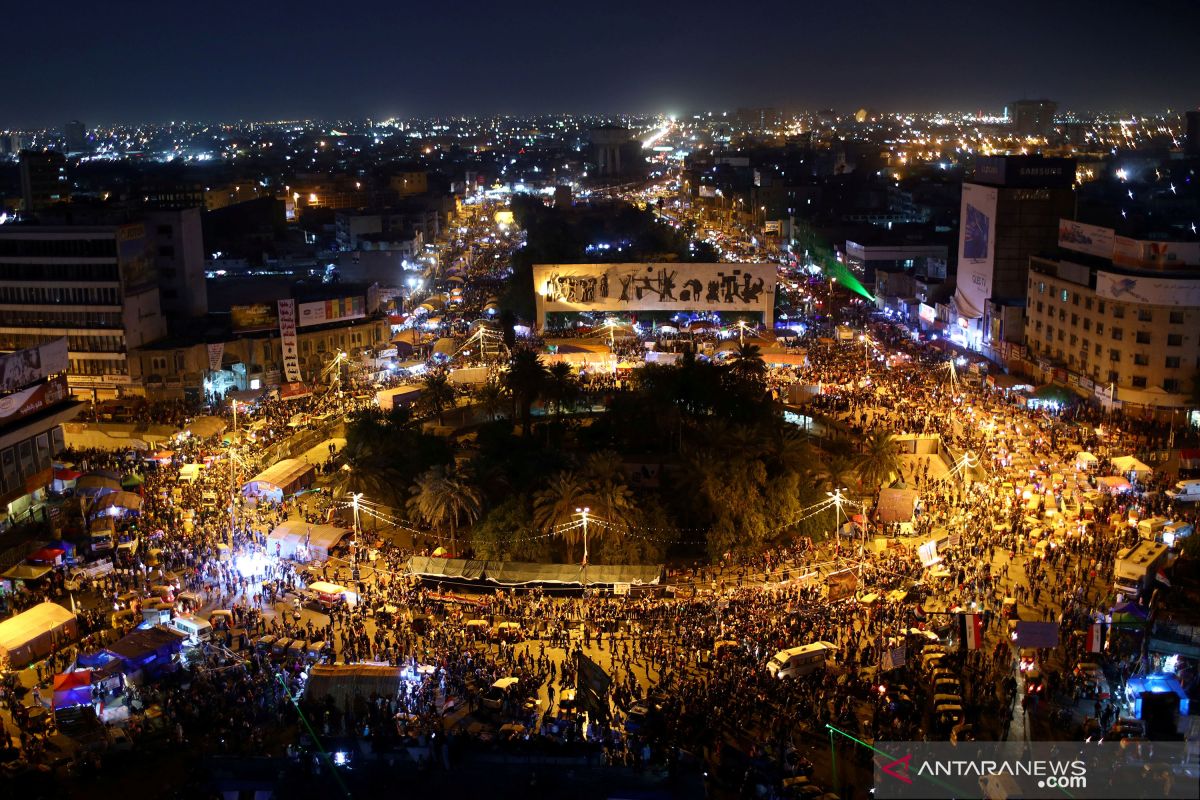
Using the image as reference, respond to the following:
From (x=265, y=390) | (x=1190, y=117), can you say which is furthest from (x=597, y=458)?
(x=1190, y=117)

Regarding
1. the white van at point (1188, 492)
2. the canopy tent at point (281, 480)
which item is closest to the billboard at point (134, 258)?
the canopy tent at point (281, 480)

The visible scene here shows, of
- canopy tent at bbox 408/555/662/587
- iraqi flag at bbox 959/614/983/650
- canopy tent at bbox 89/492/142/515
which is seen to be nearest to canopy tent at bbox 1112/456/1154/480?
iraqi flag at bbox 959/614/983/650

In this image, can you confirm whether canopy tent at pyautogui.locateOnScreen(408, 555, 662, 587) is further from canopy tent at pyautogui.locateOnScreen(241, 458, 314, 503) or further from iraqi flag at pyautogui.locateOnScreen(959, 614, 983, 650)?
iraqi flag at pyautogui.locateOnScreen(959, 614, 983, 650)

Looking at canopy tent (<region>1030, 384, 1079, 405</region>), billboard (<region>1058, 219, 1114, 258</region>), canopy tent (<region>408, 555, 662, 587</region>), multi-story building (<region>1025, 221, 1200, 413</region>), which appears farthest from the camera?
billboard (<region>1058, 219, 1114, 258</region>)

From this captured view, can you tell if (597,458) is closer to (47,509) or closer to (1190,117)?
(47,509)

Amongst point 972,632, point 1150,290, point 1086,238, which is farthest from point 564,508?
point 1086,238

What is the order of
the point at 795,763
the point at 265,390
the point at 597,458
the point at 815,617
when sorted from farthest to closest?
the point at 265,390, the point at 597,458, the point at 815,617, the point at 795,763

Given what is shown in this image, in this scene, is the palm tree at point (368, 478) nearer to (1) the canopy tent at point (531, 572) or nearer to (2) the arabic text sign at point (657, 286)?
(1) the canopy tent at point (531, 572)
